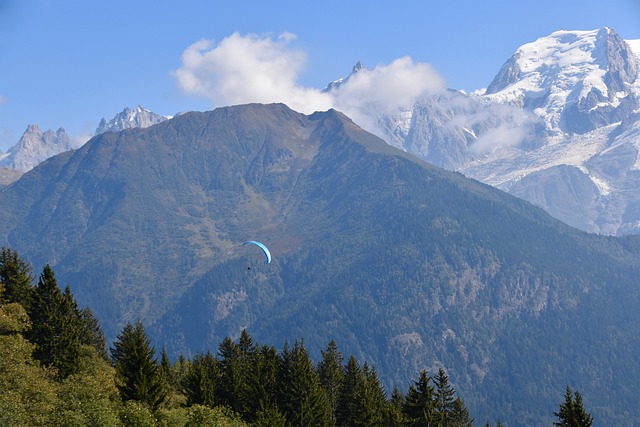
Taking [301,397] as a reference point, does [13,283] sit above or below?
above

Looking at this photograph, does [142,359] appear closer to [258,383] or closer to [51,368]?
[51,368]

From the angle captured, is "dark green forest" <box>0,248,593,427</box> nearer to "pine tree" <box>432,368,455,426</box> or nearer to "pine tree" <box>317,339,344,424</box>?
"pine tree" <box>432,368,455,426</box>

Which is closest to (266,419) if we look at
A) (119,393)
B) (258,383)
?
(258,383)

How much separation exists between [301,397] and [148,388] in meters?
24.7

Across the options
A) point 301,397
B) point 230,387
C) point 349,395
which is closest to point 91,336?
point 230,387

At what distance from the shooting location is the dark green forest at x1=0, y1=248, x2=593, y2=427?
85.9m

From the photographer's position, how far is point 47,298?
4198 inches

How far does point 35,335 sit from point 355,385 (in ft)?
Result: 149

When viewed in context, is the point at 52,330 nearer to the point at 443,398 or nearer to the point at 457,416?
the point at 443,398

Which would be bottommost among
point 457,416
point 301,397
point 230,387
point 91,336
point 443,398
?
point 301,397

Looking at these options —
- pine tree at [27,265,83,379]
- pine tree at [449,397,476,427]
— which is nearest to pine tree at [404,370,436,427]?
pine tree at [449,397,476,427]

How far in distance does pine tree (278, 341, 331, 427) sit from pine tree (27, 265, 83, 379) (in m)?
27.6

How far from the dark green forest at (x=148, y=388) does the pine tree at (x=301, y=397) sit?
0.43 ft

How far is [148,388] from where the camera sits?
97.2 meters
